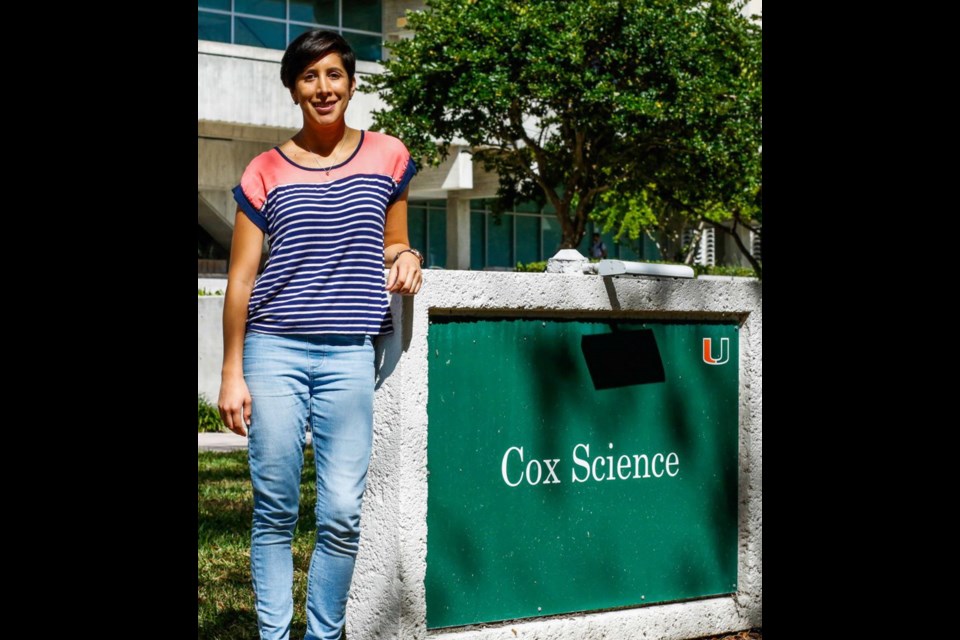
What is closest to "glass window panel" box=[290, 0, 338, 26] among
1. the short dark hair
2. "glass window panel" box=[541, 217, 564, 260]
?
"glass window panel" box=[541, 217, 564, 260]

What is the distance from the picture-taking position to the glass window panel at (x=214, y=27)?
87.7 feet

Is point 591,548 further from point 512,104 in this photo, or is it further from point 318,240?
point 512,104

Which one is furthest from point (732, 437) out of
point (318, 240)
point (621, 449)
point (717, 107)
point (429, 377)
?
point (717, 107)

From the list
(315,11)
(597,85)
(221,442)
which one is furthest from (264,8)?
(221,442)

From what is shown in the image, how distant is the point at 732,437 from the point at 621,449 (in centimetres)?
60

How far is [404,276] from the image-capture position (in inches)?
149

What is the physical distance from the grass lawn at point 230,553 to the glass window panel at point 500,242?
25.9 m

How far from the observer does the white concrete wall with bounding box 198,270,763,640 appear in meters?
4.22

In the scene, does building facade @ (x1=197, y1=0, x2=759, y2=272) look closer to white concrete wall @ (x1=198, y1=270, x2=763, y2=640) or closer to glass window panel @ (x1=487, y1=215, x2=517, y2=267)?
glass window panel @ (x1=487, y1=215, x2=517, y2=267)

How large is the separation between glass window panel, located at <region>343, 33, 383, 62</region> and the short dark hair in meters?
25.9

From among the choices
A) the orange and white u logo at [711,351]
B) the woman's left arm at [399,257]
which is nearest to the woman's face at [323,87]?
the woman's left arm at [399,257]

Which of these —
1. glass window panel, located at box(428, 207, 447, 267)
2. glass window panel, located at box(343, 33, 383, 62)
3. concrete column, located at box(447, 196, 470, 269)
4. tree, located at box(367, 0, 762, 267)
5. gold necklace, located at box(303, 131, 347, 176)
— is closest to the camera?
gold necklace, located at box(303, 131, 347, 176)

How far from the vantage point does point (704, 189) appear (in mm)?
18453

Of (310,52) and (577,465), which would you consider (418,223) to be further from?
(310,52)
